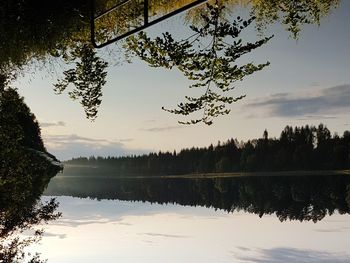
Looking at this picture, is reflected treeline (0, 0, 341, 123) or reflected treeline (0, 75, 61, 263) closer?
reflected treeline (0, 0, 341, 123)

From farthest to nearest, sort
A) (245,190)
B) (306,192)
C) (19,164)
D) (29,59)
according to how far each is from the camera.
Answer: (245,190), (306,192), (19,164), (29,59)

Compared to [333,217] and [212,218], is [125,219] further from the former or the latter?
[333,217]

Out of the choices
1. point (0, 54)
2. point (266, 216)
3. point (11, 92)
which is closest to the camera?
point (0, 54)

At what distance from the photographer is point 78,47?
12758 mm

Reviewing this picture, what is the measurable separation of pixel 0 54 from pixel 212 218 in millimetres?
94359

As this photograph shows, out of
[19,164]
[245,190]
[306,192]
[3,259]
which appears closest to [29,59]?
[19,164]

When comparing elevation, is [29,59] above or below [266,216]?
above

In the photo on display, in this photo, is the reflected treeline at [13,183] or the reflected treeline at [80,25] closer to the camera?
the reflected treeline at [80,25]

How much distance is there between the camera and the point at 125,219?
354ft

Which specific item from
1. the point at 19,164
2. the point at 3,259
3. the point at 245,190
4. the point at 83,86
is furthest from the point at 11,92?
the point at 245,190

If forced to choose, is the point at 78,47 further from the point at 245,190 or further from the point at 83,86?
the point at 245,190

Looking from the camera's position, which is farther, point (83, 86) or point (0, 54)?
point (83, 86)

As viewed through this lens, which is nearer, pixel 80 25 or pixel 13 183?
pixel 80 25

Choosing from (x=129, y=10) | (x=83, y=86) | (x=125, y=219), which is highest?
(x=129, y=10)
